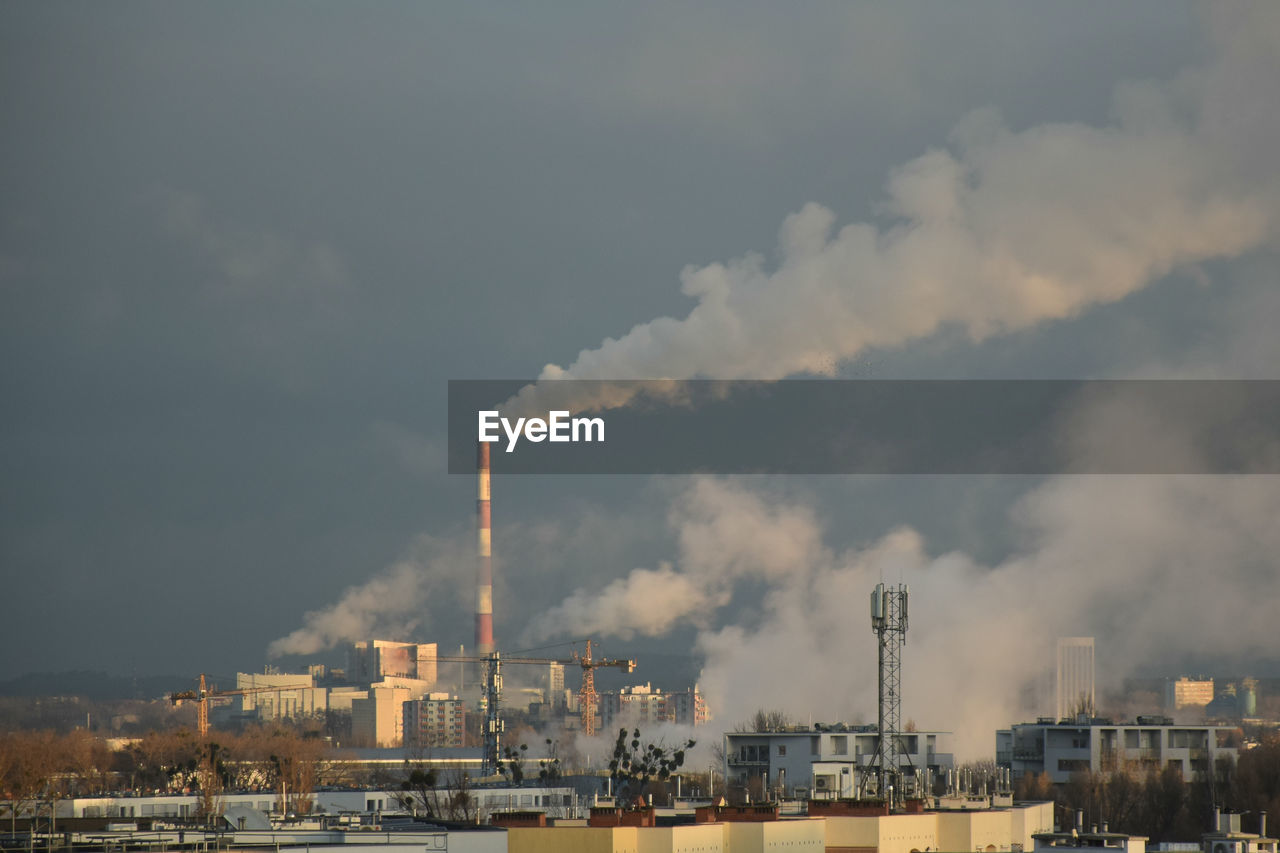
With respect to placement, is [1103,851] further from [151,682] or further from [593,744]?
[151,682]

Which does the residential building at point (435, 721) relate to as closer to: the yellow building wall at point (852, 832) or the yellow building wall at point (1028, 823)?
the yellow building wall at point (1028, 823)

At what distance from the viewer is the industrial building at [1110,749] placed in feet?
276

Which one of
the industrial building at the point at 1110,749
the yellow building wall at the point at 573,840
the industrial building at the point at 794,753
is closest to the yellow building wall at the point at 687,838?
the yellow building wall at the point at 573,840

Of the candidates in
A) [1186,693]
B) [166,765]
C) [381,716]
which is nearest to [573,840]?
[166,765]

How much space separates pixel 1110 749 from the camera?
85.0 meters

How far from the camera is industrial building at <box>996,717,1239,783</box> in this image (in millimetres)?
84188

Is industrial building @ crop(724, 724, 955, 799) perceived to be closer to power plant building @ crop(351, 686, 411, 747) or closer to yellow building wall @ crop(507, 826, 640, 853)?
yellow building wall @ crop(507, 826, 640, 853)

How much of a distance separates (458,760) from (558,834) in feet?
308

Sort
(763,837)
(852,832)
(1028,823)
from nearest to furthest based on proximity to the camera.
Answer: (763,837), (852,832), (1028,823)

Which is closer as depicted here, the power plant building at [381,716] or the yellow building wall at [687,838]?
the yellow building wall at [687,838]

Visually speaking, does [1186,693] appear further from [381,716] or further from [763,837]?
[763,837]

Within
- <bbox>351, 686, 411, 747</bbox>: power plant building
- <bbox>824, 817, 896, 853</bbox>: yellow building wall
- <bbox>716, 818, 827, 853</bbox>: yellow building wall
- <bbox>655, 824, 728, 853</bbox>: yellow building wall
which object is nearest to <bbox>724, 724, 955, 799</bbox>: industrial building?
<bbox>824, 817, 896, 853</bbox>: yellow building wall

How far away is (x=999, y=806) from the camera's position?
49.4 metres

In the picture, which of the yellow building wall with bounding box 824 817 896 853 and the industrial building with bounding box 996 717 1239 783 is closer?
the yellow building wall with bounding box 824 817 896 853
